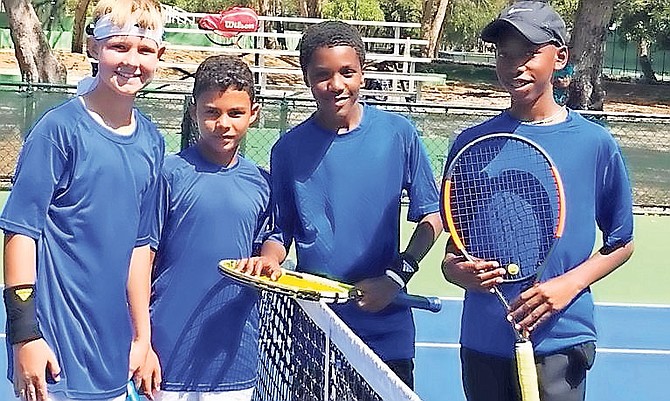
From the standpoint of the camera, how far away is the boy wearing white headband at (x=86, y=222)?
2631mm

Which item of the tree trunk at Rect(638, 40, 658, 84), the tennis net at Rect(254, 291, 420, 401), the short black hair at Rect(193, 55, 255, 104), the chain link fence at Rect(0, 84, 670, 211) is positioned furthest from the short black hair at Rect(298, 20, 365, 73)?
the tree trunk at Rect(638, 40, 658, 84)

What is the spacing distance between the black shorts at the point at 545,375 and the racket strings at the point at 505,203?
26cm

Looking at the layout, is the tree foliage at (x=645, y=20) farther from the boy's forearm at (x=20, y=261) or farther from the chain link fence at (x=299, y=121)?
the boy's forearm at (x=20, y=261)

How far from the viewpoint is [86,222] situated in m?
2.73

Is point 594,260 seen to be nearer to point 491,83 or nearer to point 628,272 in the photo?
point 628,272

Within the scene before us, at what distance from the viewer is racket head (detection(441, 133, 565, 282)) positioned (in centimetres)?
289

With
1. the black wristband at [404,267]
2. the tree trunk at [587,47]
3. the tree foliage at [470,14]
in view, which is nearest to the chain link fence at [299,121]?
the tree trunk at [587,47]

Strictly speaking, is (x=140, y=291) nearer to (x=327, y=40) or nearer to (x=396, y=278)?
(x=396, y=278)

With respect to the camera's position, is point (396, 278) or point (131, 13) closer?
point (131, 13)

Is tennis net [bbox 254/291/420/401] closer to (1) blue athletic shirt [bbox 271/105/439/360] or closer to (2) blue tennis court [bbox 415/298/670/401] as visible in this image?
(1) blue athletic shirt [bbox 271/105/439/360]

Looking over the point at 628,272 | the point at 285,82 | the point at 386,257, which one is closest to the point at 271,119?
the point at 628,272

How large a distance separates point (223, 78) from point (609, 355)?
380 centimetres

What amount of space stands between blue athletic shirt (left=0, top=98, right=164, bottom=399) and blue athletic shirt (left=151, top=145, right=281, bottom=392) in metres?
0.27

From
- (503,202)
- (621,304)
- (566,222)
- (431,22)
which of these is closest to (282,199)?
(503,202)
